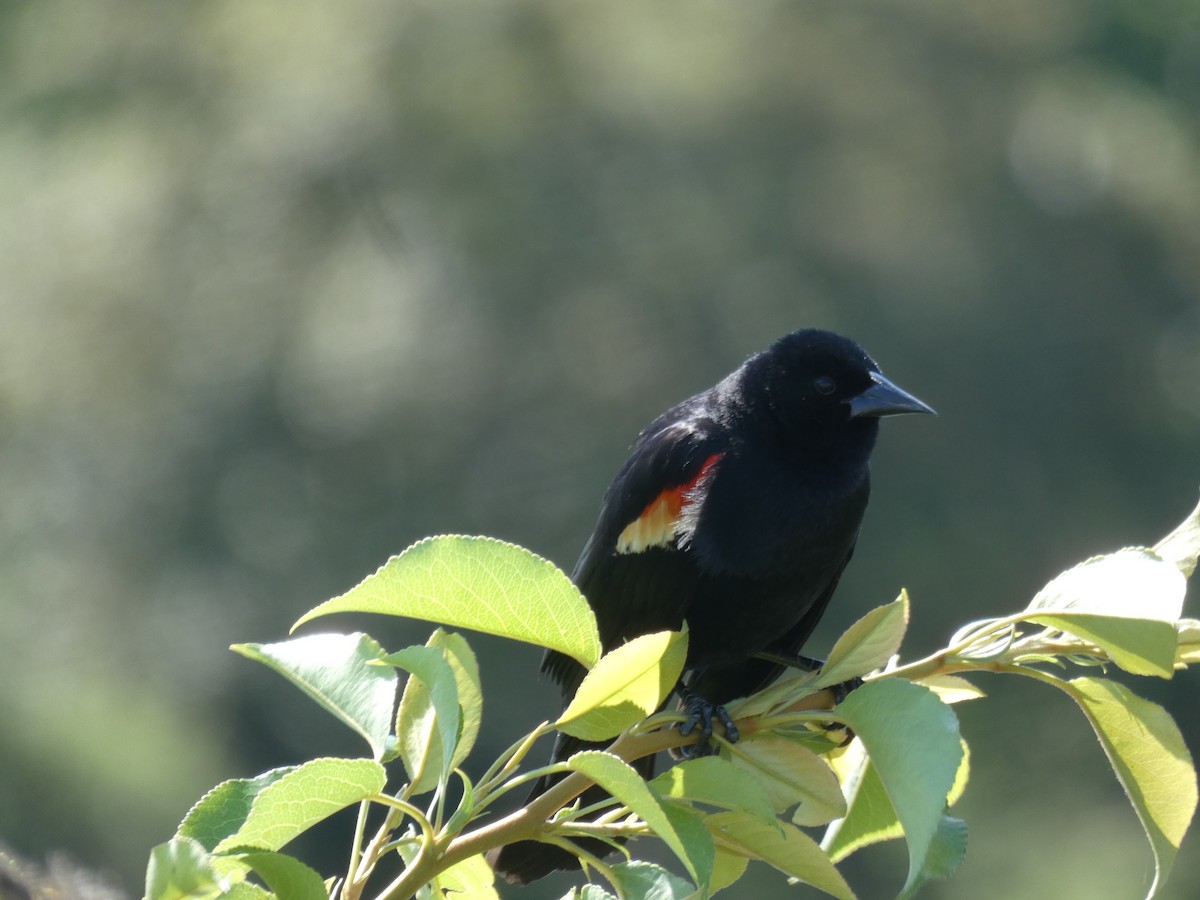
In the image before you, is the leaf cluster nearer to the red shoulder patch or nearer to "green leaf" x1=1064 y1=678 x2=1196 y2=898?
"green leaf" x1=1064 y1=678 x2=1196 y2=898

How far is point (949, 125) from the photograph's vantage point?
18.1 ft

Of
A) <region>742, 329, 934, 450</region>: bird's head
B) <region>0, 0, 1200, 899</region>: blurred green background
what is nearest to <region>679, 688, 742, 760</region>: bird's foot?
<region>742, 329, 934, 450</region>: bird's head

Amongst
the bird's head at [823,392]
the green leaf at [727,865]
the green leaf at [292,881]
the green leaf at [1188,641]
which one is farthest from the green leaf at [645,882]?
the bird's head at [823,392]

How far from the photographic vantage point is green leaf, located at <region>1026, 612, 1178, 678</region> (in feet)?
2.80

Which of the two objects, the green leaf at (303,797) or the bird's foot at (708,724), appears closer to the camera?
the green leaf at (303,797)

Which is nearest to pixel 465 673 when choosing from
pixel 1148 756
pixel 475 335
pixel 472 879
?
pixel 472 879

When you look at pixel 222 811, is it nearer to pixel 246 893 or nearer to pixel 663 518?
pixel 246 893

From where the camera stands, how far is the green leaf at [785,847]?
3.09ft

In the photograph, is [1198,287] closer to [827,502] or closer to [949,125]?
[949,125]

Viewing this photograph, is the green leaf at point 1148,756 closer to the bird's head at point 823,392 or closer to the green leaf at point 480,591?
the green leaf at point 480,591

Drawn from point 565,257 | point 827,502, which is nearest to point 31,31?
point 565,257

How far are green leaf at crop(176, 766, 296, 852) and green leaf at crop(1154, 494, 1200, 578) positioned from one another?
0.73m

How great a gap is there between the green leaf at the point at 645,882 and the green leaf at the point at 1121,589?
32cm

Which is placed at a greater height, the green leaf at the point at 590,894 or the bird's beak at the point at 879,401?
the bird's beak at the point at 879,401
